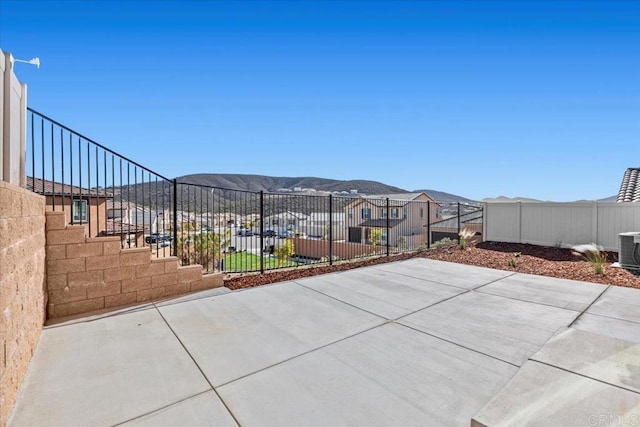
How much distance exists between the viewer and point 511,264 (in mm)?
7020

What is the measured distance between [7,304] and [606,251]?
11.9 meters

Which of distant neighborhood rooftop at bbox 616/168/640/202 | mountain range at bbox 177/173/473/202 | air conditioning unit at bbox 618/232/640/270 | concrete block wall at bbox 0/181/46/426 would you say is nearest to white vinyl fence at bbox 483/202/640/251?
distant neighborhood rooftop at bbox 616/168/640/202

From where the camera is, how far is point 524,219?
9.73 metres

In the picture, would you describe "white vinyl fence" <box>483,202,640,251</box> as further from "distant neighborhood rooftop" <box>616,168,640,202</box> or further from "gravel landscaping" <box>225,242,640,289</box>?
"distant neighborhood rooftop" <box>616,168,640,202</box>

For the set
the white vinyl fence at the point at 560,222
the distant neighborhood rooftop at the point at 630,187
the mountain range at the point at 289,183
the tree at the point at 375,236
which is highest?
the mountain range at the point at 289,183

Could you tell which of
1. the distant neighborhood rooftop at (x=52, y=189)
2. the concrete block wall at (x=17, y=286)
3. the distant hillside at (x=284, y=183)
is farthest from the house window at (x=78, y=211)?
the distant hillside at (x=284, y=183)

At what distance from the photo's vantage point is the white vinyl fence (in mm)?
8023

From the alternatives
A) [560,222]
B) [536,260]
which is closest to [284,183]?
[560,222]

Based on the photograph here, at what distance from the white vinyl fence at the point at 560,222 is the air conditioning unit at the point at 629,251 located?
2.09 m

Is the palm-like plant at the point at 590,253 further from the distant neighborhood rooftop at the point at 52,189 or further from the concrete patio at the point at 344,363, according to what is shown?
the distant neighborhood rooftop at the point at 52,189

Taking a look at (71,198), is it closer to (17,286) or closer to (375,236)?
(17,286)

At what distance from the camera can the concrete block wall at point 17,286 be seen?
1.93m

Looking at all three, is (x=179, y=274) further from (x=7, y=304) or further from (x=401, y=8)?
(x=401, y=8)

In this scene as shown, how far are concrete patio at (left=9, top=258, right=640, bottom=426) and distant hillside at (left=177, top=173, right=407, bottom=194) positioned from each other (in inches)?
2054
